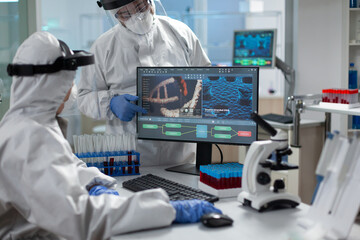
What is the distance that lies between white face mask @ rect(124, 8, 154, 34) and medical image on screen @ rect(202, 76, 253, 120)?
452mm

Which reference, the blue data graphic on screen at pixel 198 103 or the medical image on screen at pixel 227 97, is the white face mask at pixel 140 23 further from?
the medical image on screen at pixel 227 97

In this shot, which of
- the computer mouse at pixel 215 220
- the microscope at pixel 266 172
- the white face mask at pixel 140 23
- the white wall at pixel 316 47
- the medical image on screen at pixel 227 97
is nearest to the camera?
the computer mouse at pixel 215 220

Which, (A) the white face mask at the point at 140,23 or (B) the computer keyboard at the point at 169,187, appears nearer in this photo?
(B) the computer keyboard at the point at 169,187

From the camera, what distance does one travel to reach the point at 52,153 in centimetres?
132

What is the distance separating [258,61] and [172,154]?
7.39 ft

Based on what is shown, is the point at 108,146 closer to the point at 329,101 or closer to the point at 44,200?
the point at 44,200

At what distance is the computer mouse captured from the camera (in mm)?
1362

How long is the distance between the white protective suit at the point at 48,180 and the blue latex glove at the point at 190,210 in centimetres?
4

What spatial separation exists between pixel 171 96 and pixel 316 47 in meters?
2.88

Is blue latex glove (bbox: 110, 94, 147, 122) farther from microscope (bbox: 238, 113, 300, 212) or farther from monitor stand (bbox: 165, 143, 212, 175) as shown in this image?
microscope (bbox: 238, 113, 300, 212)

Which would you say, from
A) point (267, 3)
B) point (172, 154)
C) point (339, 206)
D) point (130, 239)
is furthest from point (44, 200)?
point (267, 3)

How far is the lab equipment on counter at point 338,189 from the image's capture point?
121 cm

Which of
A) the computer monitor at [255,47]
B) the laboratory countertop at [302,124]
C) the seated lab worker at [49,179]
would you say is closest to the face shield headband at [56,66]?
the seated lab worker at [49,179]

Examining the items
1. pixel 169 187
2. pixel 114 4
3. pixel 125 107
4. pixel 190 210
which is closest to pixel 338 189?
pixel 190 210
